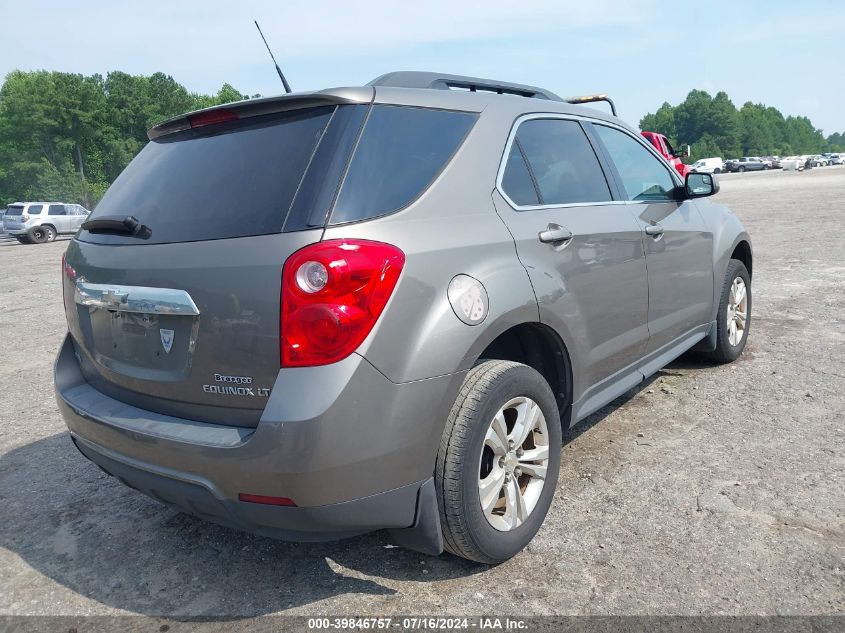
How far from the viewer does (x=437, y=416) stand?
7.51 feet

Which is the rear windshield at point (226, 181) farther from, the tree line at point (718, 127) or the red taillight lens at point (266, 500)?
the tree line at point (718, 127)

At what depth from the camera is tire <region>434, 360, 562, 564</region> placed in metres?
2.35

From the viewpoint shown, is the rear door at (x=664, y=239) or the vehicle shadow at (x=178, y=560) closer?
the vehicle shadow at (x=178, y=560)

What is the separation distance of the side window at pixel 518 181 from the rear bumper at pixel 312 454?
0.92 m

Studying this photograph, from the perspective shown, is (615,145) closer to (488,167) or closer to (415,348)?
(488,167)

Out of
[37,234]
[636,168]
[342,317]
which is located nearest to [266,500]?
[342,317]

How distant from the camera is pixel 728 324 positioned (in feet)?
16.1

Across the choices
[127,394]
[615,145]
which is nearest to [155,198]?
[127,394]

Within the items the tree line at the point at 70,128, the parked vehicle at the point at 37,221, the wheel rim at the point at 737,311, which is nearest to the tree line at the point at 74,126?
the tree line at the point at 70,128

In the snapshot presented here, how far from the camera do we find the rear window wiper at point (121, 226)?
2.54 m

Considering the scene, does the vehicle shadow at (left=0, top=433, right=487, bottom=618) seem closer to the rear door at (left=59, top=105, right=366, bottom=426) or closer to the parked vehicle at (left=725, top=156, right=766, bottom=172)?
the rear door at (left=59, top=105, right=366, bottom=426)

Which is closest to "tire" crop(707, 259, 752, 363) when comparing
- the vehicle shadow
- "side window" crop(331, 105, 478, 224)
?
"side window" crop(331, 105, 478, 224)

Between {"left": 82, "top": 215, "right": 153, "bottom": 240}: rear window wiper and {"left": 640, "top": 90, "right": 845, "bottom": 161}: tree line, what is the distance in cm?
13254

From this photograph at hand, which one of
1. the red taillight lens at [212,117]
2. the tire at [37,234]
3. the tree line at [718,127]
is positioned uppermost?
the tree line at [718,127]
